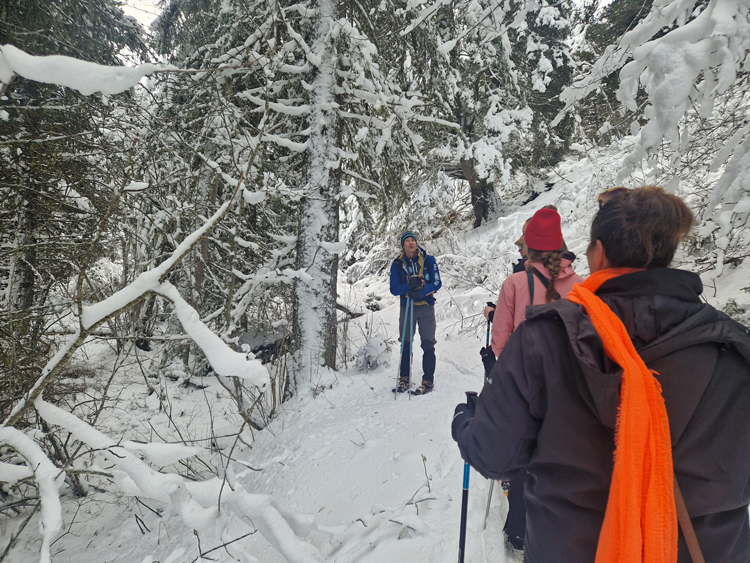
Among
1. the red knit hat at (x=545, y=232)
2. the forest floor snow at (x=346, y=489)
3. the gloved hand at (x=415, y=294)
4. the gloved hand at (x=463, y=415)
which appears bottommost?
the forest floor snow at (x=346, y=489)

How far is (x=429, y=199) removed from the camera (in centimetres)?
1258

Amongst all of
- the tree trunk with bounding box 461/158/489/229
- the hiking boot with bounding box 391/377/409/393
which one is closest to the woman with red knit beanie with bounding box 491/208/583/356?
the hiking boot with bounding box 391/377/409/393

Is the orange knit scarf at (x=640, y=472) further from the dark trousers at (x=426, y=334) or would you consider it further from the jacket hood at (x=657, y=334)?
the dark trousers at (x=426, y=334)

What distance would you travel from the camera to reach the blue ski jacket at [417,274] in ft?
16.5

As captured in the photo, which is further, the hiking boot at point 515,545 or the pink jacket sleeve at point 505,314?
the pink jacket sleeve at point 505,314

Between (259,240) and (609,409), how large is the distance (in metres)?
5.64

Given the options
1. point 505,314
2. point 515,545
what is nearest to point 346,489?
point 515,545

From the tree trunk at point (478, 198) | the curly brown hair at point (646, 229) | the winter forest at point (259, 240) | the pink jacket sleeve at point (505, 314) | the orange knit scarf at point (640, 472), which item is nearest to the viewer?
the orange knit scarf at point (640, 472)

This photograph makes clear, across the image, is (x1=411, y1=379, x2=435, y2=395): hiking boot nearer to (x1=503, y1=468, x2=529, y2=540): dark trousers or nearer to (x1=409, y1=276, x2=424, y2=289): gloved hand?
(x1=409, y1=276, x2=424, y2=289): gloved hand

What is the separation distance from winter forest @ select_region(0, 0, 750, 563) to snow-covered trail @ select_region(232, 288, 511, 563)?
24mm

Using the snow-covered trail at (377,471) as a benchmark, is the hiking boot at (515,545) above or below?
above

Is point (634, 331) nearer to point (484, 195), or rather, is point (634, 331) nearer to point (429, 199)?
point (429, 199)

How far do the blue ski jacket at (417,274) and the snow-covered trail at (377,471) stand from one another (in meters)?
1.31

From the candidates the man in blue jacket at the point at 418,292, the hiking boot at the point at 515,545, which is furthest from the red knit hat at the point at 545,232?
the man in blue jacket at the point at 418,292
